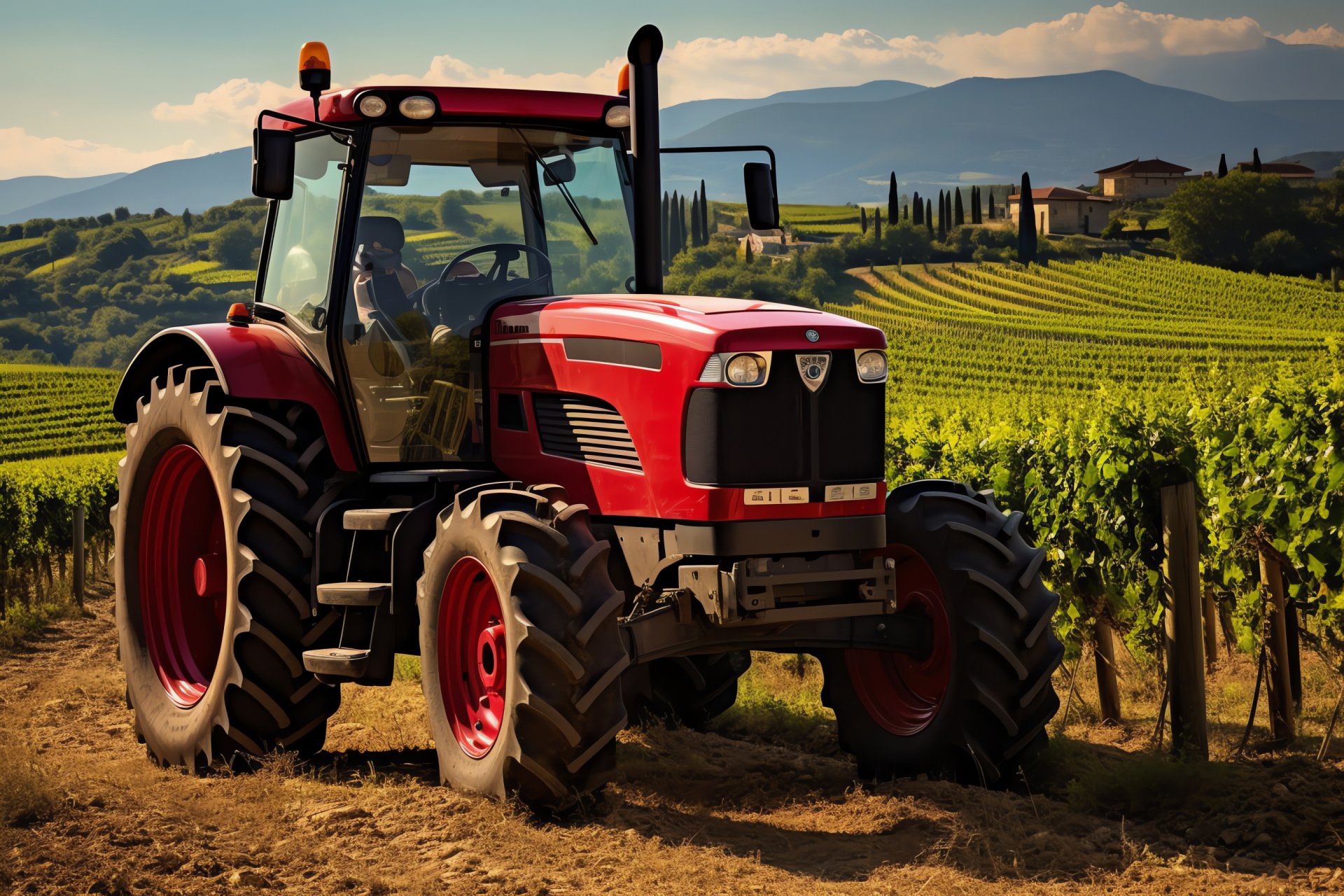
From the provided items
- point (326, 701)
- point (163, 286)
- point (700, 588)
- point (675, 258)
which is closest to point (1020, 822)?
point (700, 588)

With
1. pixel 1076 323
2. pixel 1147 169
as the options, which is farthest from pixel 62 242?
pixel 1147 169

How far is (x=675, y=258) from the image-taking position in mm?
75562

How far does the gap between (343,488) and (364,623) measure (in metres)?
0.71

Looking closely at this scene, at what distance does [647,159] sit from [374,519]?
193 cm

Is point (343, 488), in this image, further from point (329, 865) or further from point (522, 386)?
point (329, 865)

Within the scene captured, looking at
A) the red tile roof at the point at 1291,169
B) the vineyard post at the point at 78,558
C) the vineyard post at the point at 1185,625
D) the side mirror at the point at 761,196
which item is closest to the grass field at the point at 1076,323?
the vineyard post at the point at 78,558

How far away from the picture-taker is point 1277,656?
6566 millimetres

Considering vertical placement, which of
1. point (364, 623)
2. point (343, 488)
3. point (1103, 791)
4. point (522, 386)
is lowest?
point (1103, 791)

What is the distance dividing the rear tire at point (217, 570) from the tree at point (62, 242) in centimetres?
12620

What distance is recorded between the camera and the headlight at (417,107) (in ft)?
18.0

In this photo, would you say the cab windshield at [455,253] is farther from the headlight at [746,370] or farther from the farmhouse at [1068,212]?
the farmhouse at [1068,212]

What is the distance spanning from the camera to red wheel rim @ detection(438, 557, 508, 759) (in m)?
4.70

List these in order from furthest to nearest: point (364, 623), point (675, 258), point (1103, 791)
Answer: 1. point (675, 258)
2. point (364, 623)
3. point (1103, 791)

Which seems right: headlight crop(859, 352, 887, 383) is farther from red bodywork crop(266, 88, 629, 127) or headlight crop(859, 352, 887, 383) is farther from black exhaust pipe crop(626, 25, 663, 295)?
red bodywork crop(266, 88, 629, 127)
